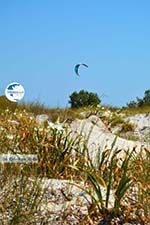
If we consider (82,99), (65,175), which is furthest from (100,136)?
(82,99)

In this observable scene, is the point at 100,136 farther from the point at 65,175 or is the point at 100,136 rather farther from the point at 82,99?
the point at 82,99

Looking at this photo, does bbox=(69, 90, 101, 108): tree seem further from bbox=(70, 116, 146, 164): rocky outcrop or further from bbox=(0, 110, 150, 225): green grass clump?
bbox=(0, 110, 150, 225): green grass clump

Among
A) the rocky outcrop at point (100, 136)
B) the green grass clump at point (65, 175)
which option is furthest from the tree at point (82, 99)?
the green grass clump at point (65, 175)

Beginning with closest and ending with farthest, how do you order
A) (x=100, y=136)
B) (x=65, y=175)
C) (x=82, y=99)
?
(x=65, y=175) < (x=100, y=136) < (x=82, y=99)

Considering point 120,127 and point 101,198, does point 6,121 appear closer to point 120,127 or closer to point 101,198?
point 101,198

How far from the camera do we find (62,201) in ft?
17.0

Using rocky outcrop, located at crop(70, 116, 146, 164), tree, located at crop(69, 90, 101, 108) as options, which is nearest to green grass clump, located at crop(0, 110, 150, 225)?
rocky outcrop, located at crop(70, 116, 146, 164)

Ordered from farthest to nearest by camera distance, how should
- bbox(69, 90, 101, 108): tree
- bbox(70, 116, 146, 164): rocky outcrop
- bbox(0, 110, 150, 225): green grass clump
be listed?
bbox(69, 90, 101, 108): tree < bbox(70, 116, 146, 164): rocky outcrop < bbox(0, 110, 150, 225): green grass clump

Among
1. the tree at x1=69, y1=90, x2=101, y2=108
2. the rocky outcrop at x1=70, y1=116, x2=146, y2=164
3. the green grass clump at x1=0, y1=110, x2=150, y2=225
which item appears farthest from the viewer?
the tree at x1=69, y1=90, x2=101, y2=108

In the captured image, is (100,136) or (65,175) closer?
(65,175)

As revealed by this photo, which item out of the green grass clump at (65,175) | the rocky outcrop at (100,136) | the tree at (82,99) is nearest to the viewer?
the green grass clump at (65,175)

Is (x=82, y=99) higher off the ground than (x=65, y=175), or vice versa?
(x=82, y=99)

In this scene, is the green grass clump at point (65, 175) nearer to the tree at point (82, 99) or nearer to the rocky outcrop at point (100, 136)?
the rocky outcrop at point (100, 136)

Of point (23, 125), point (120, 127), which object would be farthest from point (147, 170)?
point (120, 127)
